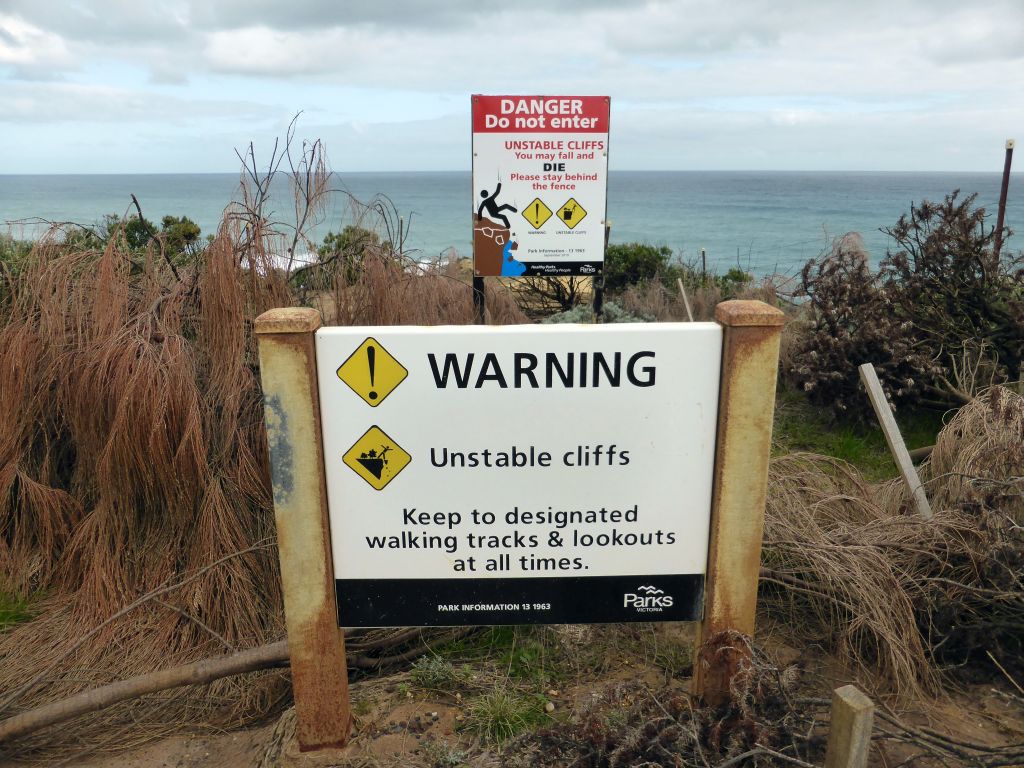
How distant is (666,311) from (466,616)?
22.6 feet

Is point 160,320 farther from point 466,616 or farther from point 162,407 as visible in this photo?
point 466,616

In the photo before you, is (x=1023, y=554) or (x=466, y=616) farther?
(x=1023, y=554)

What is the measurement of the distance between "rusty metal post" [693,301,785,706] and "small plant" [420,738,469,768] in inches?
34.5

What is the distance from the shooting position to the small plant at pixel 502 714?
300cm

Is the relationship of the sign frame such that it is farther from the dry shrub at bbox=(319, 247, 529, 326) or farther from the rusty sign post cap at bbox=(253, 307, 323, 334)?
the dry shrub at bbox=(319, 247, 529, 326)

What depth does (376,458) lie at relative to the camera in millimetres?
2566

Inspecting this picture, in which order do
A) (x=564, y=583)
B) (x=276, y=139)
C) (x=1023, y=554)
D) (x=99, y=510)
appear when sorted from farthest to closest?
(x=276, y=139), (x=99, y=510), (x=1023, y=554), (x=564, y=583)

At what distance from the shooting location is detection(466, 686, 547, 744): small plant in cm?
300

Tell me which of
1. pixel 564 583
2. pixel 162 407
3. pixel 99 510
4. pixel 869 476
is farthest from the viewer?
pixel 869 476

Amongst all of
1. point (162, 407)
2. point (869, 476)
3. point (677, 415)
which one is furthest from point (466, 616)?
point (869, 476)

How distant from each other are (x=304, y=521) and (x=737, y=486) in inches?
55.7

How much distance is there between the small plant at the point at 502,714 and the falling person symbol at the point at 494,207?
4466mm

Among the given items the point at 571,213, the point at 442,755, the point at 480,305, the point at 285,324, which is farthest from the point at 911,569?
the point at 571,213

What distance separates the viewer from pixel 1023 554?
3.40 metres
